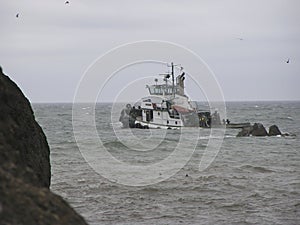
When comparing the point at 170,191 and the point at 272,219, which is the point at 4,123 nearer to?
the point at 272,219

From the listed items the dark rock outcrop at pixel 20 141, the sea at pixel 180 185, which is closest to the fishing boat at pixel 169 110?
the sea at pixel 180 185

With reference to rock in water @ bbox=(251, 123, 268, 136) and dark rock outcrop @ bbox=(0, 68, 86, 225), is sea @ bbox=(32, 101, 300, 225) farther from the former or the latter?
rock in water @ bbox=(251, 123, 268, 136)

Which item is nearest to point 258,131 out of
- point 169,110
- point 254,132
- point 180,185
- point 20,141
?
point 254,132

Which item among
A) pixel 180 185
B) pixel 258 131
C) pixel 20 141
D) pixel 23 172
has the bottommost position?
pixel 180 185

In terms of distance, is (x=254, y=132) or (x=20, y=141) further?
(x=254, y=132)

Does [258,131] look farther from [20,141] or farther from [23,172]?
[23,172]

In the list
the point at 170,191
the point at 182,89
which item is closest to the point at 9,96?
the point at 170,191

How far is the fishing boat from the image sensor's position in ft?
174

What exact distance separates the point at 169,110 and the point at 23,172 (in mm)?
48613

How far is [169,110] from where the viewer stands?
53469 millimetres

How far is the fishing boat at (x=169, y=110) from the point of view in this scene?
5319cm

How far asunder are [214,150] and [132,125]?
2617cm

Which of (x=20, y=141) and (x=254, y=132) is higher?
(x=20, y=141)

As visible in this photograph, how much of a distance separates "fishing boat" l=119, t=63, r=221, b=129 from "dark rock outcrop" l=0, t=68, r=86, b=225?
4569 cm
